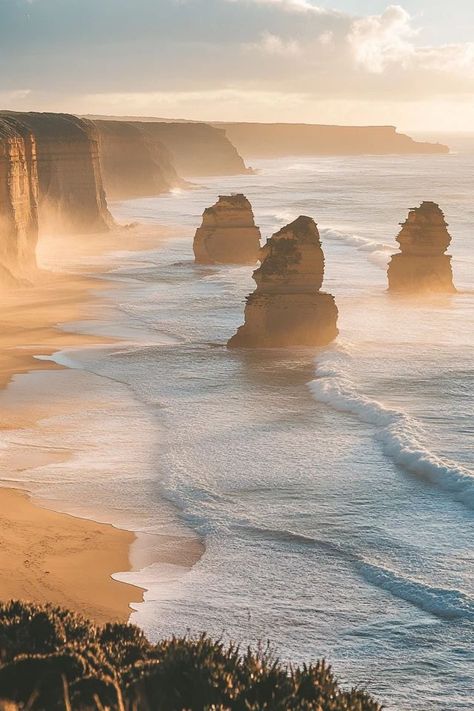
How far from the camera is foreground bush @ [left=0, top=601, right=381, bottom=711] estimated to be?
331 inches

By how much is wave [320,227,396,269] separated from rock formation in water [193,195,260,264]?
21.7 ft

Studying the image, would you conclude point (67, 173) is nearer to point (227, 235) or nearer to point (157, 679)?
point (227, 235)

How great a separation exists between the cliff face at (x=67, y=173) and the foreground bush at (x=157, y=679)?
228 feet

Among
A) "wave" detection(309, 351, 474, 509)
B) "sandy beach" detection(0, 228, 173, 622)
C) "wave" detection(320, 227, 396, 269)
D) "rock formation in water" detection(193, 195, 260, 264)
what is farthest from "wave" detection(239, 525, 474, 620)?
"wave" detection(320, 227, 396, 269)

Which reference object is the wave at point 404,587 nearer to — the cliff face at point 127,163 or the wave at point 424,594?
the wave at point 424,594

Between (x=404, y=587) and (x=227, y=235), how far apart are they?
142ft

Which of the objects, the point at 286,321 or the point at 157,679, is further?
the point at 286,321

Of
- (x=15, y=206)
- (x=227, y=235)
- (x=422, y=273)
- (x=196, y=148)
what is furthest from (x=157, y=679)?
(x=196, y=148)

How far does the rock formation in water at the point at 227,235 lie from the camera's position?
5572 centimetres

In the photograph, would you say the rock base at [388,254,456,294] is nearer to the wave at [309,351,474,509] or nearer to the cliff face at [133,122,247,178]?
the wave at [309,351,474,509]

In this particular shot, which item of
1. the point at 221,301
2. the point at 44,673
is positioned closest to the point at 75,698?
the point at 44,673

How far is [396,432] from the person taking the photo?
21.0 meters

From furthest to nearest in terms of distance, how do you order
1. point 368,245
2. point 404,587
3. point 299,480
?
point 368,245, point 299,480, point 404,587

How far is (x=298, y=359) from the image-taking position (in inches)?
1186
